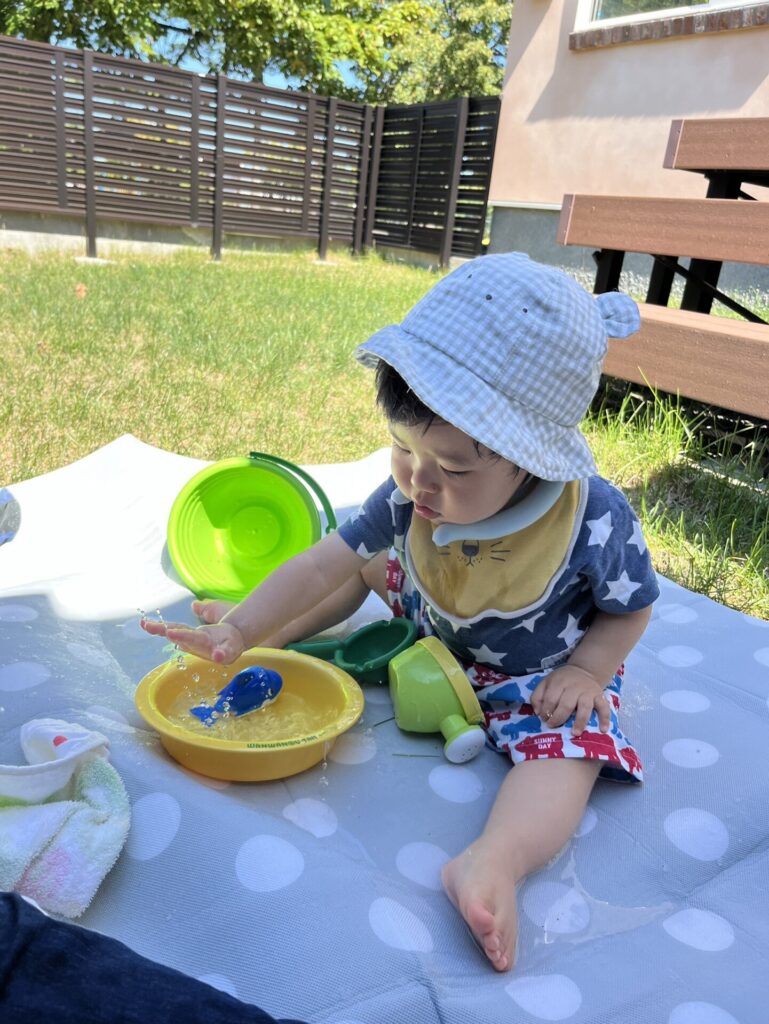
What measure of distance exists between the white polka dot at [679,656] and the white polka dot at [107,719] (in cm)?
111

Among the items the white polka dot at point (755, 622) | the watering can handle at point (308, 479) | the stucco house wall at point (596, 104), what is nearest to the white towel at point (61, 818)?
the watering can handle at point (308, 479)

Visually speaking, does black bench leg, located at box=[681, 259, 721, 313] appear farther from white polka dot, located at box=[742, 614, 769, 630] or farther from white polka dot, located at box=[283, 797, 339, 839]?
white polka dot, located at box=[283, 797, 339, 839]

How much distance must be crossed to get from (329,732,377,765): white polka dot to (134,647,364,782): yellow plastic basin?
0.04 m

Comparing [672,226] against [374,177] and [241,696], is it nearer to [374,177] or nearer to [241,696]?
[241,696]

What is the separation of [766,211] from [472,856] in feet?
7.34

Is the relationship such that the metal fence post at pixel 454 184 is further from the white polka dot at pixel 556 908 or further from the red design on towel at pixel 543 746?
the white polka dot at pixel 556 908

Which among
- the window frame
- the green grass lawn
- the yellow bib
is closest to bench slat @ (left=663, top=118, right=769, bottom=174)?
the green grass lawn

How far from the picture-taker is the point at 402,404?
1251 mm

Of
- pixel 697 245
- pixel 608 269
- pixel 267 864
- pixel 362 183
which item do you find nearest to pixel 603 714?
pixel 267 864

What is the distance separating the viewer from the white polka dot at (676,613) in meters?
2.00

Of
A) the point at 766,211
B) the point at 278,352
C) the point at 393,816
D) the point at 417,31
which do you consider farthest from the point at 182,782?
the point at 417,31

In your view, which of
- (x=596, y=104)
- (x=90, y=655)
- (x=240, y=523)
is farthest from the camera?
(x=596, y=104)

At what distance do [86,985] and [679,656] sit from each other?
1.38 meters

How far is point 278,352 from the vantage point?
4297 millimetres
